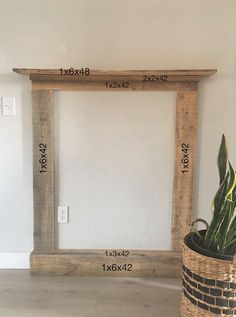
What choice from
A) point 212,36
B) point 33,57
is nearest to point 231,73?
point 212,36

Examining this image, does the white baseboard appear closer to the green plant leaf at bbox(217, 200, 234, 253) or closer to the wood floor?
the wood floor

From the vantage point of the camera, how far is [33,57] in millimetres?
2100

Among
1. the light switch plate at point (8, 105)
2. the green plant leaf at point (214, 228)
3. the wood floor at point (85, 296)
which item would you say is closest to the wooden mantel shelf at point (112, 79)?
the light switch plate at point (8, 105)

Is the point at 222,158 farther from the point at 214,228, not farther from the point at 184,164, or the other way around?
the point at 184,164

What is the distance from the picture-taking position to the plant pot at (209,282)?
1457mm

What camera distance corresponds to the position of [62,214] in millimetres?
2215

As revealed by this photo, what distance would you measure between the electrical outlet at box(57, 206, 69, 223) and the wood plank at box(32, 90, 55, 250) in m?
0.04

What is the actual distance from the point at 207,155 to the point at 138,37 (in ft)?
2.82

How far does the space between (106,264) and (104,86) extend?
115cm

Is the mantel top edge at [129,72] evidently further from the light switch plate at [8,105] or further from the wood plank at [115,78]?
the light switch plate at [8,105]

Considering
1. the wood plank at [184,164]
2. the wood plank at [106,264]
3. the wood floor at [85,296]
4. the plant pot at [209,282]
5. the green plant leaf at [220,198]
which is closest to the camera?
the plant pot at [209,282]

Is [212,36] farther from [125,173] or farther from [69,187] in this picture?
[69,187]

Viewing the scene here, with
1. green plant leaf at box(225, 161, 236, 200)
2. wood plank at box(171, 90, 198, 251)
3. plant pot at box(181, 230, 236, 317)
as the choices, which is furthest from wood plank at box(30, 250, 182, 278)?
green plant leaf at box(225, 161, 236, 200)

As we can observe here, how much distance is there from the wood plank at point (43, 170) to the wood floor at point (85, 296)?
25 cm
